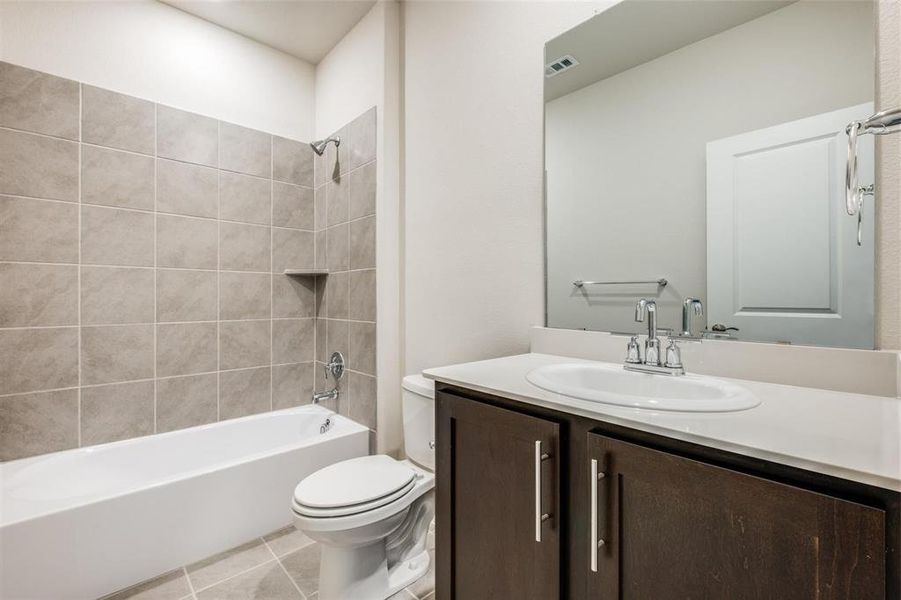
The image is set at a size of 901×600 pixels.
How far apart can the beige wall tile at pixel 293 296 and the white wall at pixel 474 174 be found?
0.90 metres

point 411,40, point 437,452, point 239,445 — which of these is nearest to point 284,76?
point 411,40

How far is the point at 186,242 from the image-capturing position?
229cm

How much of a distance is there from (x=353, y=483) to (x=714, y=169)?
1.55m

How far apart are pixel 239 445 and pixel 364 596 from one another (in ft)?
4.41

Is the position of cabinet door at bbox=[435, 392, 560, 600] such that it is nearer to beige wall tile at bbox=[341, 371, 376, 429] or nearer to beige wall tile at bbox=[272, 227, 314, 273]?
beige wall tile at bbox=[341, 371, 376, 429]

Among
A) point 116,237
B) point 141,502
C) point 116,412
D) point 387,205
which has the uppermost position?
point 387,205

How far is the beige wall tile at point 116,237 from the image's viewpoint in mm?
1998

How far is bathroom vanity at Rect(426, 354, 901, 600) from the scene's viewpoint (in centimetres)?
54

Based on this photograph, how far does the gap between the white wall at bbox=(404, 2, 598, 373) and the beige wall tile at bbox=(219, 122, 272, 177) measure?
0.99 meters

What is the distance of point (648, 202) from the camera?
4.27ft

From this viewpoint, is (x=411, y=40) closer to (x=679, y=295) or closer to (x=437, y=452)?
(x=679, y=295)

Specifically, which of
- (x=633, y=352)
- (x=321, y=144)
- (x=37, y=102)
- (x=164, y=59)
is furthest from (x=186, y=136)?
(x=633, y=352)

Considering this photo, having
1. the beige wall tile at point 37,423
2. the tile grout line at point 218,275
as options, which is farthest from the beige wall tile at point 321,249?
the beige wall tile at point 37,423

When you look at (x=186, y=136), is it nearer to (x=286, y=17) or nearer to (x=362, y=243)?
(x=286, y=17)
